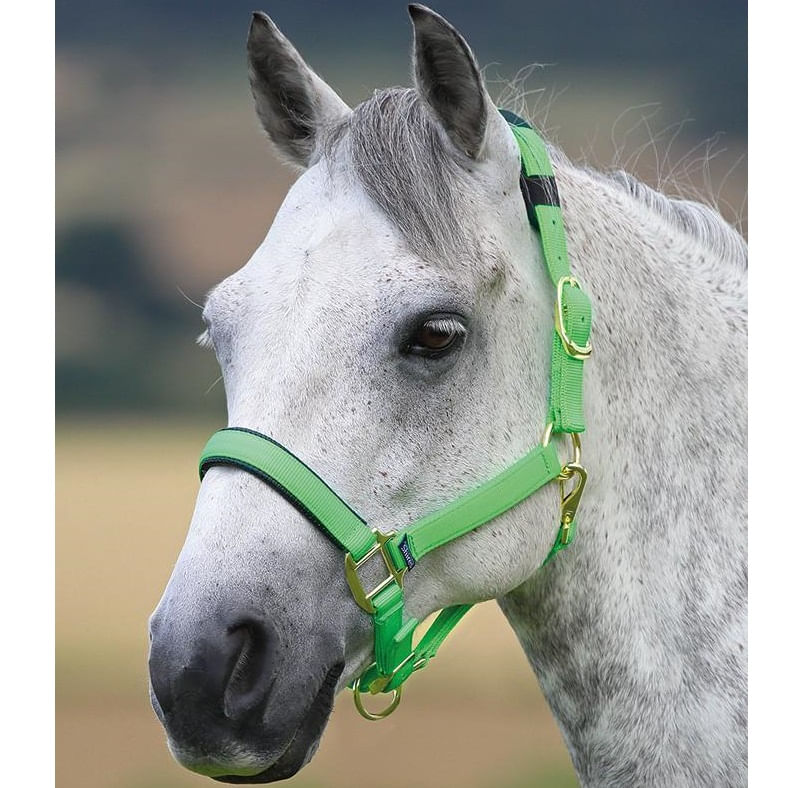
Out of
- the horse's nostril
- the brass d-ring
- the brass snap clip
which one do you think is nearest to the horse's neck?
the brass snap clip

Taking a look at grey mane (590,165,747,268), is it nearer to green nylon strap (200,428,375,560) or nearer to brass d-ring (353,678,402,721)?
green nylon strap (200,428,375,560)

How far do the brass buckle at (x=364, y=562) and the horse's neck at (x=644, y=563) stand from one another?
38 centimetres

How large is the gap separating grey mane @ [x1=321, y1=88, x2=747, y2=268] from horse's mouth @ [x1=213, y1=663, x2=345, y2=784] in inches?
29.7

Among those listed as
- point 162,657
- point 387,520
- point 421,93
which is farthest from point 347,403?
point 421,93

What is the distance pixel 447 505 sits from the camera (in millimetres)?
1641

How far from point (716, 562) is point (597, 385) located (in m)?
0.44

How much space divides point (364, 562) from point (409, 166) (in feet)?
2.31

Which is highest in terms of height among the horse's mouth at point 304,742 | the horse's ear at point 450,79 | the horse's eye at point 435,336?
the horse's ear at point 450,79

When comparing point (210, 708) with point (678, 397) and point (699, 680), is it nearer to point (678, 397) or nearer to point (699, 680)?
point (699, 680)

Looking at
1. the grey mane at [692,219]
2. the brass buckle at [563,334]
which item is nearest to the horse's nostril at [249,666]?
the brass buckle at [563,334]

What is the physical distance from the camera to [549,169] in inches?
72.8

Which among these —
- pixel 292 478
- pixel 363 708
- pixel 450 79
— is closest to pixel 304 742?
pixel 363 708

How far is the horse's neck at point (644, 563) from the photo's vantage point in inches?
71.2

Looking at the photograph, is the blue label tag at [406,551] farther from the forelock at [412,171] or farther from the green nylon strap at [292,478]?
the forelock at [412,171]
